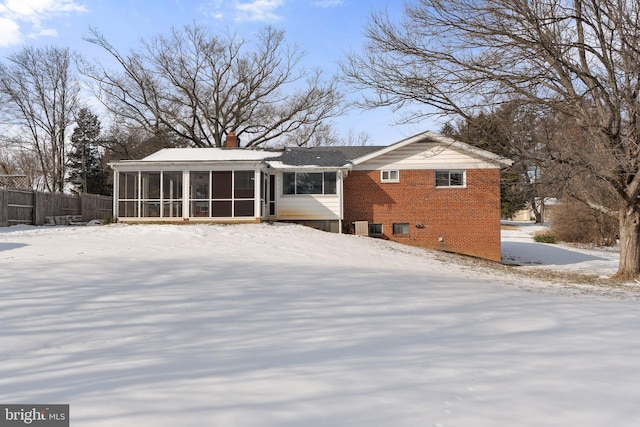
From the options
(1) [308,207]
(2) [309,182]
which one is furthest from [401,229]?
(2) [309,182]

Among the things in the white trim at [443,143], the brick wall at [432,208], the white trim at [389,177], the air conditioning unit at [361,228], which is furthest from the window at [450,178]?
the air conditioning unit at [361,228]

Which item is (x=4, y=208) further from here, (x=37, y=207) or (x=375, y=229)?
(x=375, y=229)

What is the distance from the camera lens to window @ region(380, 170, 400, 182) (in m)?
18.6

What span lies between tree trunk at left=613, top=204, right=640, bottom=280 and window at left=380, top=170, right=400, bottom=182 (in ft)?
28.2

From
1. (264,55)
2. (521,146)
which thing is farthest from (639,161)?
(264,55)

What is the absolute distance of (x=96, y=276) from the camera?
7188mm

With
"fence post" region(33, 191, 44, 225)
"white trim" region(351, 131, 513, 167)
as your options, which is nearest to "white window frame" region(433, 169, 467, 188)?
"white trim" region(351, 131, 513, 167)

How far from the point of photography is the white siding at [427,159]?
18.3 meters

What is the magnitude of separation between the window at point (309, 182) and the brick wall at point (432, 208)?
807mm

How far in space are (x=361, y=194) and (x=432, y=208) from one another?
3.34 m

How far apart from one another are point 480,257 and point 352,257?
864 cm

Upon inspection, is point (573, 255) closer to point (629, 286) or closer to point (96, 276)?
point (629, 286)

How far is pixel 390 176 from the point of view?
18719mm

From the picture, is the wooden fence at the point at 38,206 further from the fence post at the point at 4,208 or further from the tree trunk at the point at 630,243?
the tree trunk at the point at 630,243
